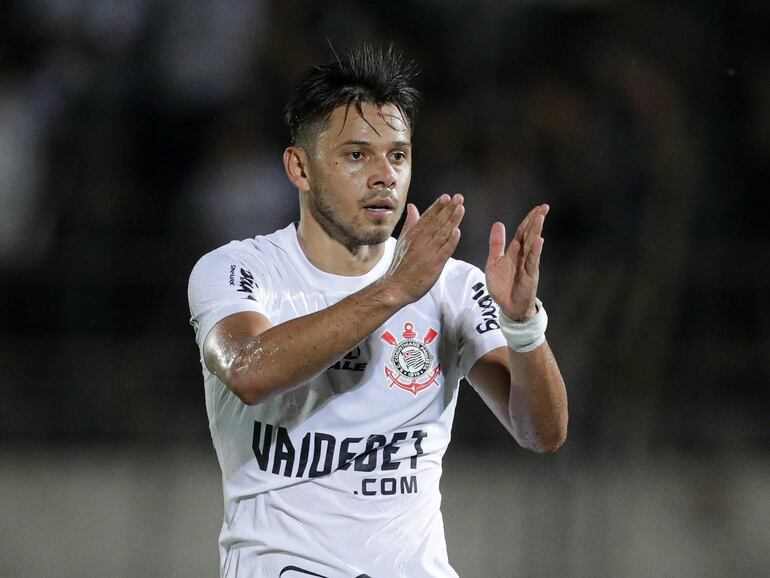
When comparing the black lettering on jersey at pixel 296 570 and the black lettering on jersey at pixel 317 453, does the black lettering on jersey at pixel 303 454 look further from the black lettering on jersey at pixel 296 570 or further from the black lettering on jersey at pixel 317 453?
the black lettering on jersey at pixel 296 570

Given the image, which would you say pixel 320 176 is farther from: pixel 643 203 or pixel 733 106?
pixel 733 106

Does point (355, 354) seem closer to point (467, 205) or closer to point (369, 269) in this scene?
point (369, 269)

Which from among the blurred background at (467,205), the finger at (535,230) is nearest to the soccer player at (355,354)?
the finger at (535,230)

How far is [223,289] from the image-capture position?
235 cm

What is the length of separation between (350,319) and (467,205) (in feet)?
9.57

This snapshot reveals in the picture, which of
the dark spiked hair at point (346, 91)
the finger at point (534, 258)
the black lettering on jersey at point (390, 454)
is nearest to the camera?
the finger at point (534, 258)

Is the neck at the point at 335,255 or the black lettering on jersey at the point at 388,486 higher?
the neck at the point at 335,255

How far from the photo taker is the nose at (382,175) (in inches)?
96.0

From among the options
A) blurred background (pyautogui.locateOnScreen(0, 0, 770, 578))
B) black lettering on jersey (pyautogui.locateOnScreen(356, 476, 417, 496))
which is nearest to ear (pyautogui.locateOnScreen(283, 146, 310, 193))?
black lettering on jersey (pyautogui.locateOnScreen(356, 476, 417, 496))

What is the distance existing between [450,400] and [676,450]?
253cm

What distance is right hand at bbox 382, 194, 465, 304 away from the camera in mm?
2076

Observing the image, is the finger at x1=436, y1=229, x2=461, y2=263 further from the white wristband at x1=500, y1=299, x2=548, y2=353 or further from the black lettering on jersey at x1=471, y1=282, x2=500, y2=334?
the black lettering on jersey at x1=471, y1=282, x2=500, y2=334

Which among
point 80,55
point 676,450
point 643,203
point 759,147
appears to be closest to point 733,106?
point 759,147

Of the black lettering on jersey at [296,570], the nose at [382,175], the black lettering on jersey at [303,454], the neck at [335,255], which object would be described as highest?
the nose at [382,175]
